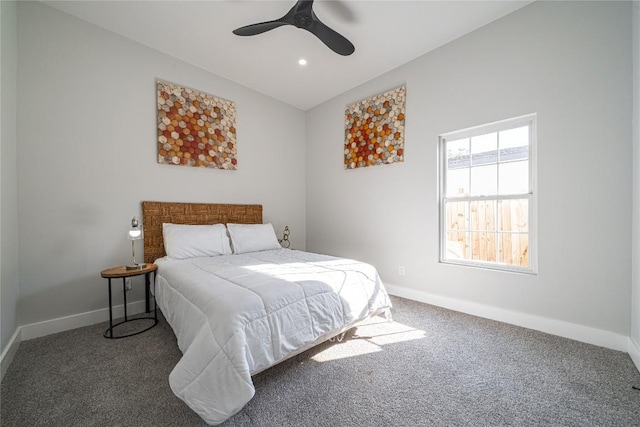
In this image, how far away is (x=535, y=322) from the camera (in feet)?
7.27

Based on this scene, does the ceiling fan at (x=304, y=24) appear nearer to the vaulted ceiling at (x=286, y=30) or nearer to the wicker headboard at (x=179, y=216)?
the vaulted ceiling at (x=286, y=30)

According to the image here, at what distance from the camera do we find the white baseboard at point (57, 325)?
179cm

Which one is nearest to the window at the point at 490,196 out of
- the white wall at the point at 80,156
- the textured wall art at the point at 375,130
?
the textured wall art at the point at 375,130

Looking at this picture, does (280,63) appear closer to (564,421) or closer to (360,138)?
(360,138)

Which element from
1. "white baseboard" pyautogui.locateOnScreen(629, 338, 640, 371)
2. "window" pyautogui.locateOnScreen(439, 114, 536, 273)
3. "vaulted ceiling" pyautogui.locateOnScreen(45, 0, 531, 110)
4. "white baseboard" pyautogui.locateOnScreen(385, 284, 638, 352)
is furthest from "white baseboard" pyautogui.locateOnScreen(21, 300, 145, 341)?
"white baseboard" pyautogui.locateOnScreen(629, 338, 640, 371)

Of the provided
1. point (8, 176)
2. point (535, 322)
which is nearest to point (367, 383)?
point (535, 322)

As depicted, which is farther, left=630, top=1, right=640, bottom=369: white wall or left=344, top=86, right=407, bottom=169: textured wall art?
left=344, top=86, right=407, bottom=169: textured wall art

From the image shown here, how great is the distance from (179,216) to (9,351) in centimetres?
160

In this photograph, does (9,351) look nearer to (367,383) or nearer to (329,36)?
(367,383)

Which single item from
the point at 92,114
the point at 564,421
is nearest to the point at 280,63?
the point at 92,114

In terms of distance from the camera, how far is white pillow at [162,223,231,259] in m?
2.60

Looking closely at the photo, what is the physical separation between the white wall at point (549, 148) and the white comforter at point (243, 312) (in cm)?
106

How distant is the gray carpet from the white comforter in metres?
Answer: 0.20

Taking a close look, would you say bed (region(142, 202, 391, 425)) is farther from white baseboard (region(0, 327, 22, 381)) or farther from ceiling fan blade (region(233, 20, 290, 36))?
ceiling fan blade (region(233, 20, 290, 36))
